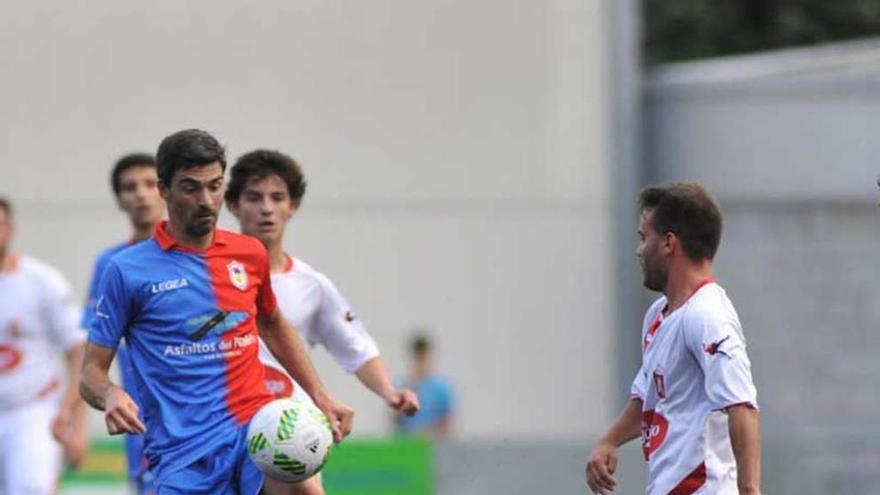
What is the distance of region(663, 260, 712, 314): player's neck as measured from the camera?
26.4ft

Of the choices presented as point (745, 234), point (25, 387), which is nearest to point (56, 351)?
point (25, 387)

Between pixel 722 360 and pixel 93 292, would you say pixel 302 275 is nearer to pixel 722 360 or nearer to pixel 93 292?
pixel 93 292

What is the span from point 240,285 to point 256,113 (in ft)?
42.9

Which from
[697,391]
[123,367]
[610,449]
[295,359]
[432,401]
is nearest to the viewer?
[697,391]

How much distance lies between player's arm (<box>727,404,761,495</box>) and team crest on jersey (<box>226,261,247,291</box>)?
201cm

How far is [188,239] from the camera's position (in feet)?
28.1

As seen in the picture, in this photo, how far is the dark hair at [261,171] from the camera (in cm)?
984

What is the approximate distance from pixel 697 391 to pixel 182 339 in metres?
1.94

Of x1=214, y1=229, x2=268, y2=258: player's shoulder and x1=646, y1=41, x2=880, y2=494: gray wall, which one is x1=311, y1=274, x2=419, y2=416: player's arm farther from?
x1=646, y1=41, x2=880, y2=494: gray wall

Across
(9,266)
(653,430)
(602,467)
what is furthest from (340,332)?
(9,266)

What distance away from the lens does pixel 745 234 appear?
21.7 meters

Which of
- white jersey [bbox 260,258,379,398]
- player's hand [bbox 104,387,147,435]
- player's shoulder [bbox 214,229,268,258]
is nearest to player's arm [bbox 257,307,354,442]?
player's shoulder [bbox 214,229,268,258]

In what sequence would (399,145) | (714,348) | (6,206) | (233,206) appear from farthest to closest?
(399,145)
(6,206)
(233,206)
(714,348)

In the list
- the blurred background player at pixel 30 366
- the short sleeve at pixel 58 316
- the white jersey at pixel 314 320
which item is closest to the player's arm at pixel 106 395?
the white jersey at pixel 314 320
